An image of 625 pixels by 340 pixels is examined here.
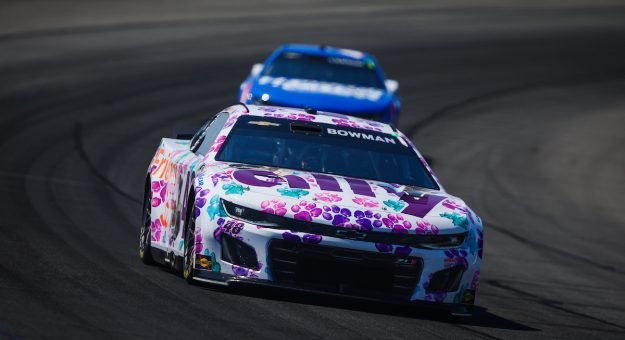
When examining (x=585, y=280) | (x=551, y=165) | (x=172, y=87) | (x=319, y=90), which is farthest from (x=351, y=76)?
(x=585, y=280)

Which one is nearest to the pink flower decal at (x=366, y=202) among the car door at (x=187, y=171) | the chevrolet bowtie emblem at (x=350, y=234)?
the chevrolet bowtie emblem at (x=350, y=234)

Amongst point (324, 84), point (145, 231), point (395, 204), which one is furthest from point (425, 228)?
point (324, 84)

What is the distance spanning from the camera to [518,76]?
104 ft

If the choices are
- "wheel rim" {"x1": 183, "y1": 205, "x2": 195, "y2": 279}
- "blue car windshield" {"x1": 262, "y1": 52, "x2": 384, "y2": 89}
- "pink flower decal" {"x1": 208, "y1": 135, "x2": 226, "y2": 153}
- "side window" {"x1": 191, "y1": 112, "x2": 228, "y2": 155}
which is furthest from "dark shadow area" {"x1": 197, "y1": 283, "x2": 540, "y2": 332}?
"blue car windshield" {"x1": 262, "y1": 52, "x2": 384, "y2": 89}

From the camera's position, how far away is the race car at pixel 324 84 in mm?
18000

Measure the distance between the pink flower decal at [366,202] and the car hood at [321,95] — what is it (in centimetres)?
906

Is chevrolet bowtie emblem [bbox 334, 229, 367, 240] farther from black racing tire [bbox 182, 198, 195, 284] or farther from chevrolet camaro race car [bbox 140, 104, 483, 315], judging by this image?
black racing tire [bbox 182, 198, 195, 284]

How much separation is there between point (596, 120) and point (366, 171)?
17.2 metres

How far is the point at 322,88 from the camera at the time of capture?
61.4 ft

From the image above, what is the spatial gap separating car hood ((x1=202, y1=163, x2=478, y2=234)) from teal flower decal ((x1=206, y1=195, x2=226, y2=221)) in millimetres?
57

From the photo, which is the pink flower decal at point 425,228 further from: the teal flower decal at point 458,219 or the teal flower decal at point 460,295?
the teal flower decal at point 460,295

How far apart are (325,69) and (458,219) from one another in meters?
11.5

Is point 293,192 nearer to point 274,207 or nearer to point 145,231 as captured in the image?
point 274,207

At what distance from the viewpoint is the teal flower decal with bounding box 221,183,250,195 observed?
8.43 meters
